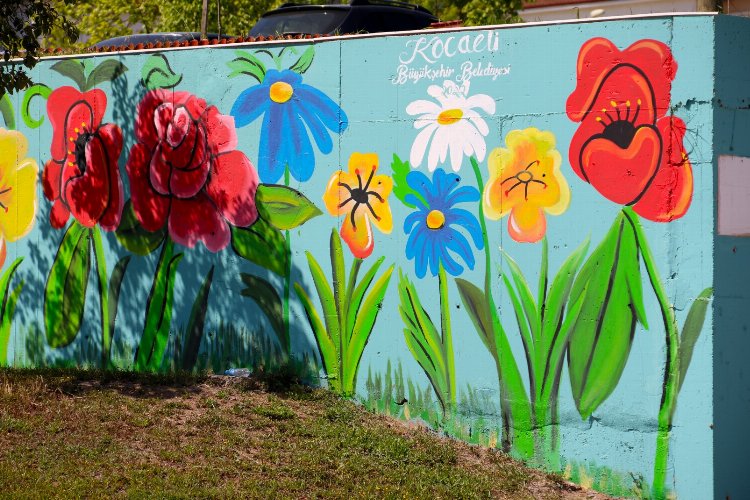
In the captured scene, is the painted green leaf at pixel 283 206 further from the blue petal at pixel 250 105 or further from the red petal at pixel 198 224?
the blue petal at pixel 250 105

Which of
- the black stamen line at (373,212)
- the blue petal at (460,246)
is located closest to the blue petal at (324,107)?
the black stamen line at (373,212)

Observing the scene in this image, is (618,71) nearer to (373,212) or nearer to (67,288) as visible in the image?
(373,212)

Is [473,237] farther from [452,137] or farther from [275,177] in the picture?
[275,177]

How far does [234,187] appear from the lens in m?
10.1

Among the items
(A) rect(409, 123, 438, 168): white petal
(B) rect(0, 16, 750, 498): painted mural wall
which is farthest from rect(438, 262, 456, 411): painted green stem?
(A) rect(409, 123, 438, 168): white petal

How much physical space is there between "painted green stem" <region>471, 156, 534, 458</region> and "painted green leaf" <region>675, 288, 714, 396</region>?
131 centimetres

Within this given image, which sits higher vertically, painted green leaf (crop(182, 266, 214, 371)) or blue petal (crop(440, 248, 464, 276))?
blue petal (crop(440, 248, 464, 276))

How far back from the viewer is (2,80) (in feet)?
33.9

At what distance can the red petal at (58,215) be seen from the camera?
431 inches

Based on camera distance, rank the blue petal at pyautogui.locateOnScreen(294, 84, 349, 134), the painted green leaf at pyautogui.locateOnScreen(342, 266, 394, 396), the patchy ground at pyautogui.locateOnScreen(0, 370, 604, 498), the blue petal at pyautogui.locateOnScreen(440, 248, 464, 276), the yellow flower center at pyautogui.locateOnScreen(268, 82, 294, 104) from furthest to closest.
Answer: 1. the yellow flower center at pyautogui.locateOnScreen(268, 82, 294, 104)
2. the blue petal at pyautogui.locateOnScreen(294, 84, 349, 134)
3. the painted green leaf at pyautogui.locateOnScreen(342, 266, 394, 396)
4. the blue petal at pyautogui.locateOnScreen(440, 248, 464, 276)
5. the patchy ground at pyautogui.locateOnScreen(0, 370, 604, 498)

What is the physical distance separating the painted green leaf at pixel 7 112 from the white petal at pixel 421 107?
4.60m

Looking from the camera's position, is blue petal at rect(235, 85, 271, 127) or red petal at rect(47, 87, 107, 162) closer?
blue petal at rect(235, 85, 271, 127)

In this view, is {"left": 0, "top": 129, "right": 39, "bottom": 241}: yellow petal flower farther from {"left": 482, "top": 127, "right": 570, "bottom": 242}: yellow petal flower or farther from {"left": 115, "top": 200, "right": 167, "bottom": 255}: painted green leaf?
{"left": 482, "top": 127, "right": 570, "bottom": 242}: yellow petal flower

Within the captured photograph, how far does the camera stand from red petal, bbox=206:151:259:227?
10.0 m
